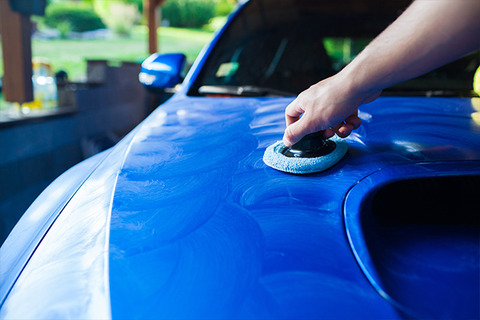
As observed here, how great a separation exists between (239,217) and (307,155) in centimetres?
23

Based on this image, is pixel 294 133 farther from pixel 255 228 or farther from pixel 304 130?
pixel 255 228

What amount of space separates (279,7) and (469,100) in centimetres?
105

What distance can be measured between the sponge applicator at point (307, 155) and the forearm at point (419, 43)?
21cm

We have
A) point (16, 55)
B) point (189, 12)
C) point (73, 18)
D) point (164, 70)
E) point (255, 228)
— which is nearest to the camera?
point (255, 228)

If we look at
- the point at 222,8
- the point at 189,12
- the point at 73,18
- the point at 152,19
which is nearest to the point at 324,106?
the point at 152,19

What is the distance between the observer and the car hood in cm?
58

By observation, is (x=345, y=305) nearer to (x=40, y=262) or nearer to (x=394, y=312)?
(x=394, y=312)

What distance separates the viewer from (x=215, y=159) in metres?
0.96

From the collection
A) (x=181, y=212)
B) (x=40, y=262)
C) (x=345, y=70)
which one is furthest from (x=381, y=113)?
(x=40, y=262)

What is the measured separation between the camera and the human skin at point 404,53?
0.58 metres

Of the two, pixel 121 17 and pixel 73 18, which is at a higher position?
pixel 121 17

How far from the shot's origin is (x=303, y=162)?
863mm

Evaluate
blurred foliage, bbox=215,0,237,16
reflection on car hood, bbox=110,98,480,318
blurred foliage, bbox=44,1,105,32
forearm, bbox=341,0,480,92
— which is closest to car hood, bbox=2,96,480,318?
reflection on car hood, bbox=110,98,480,318

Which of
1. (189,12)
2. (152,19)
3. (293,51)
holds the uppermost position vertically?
(189,12)
